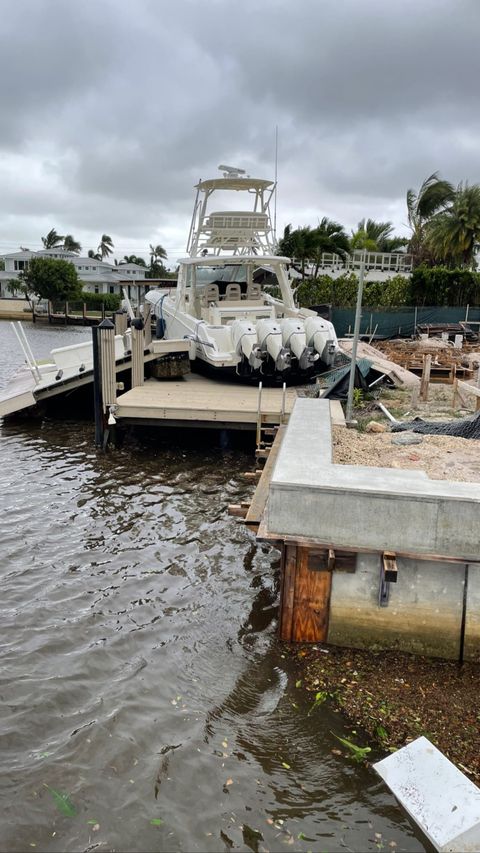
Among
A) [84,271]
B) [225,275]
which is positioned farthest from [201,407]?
[84,271]

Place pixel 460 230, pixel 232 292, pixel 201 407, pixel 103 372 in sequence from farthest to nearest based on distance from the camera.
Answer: pixel 460 230 < pixel 232 292 < pixel 103 372 < pixel 201 407

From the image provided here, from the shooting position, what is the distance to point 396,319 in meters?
31.1

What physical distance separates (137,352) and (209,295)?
3.77 m

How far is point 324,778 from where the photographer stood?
3977mm

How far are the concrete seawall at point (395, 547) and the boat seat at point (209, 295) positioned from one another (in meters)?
11.7

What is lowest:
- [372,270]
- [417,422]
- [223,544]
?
[223,544]

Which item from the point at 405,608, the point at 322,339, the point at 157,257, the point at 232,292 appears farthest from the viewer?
the point at 157,257

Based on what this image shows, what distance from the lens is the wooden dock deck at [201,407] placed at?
11.4m

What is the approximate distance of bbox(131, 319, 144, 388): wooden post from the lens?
12805 millimetres

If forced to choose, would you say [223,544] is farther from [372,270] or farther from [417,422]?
[372,270]

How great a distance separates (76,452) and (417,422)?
21.0 feet

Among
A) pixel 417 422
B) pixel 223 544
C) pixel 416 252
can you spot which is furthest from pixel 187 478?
pixel 416 252

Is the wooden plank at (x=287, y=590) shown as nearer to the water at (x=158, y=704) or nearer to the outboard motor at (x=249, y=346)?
the water at (x=158, y=704)

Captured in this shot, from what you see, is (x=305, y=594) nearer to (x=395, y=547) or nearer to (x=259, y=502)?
(x=395, y=547)
